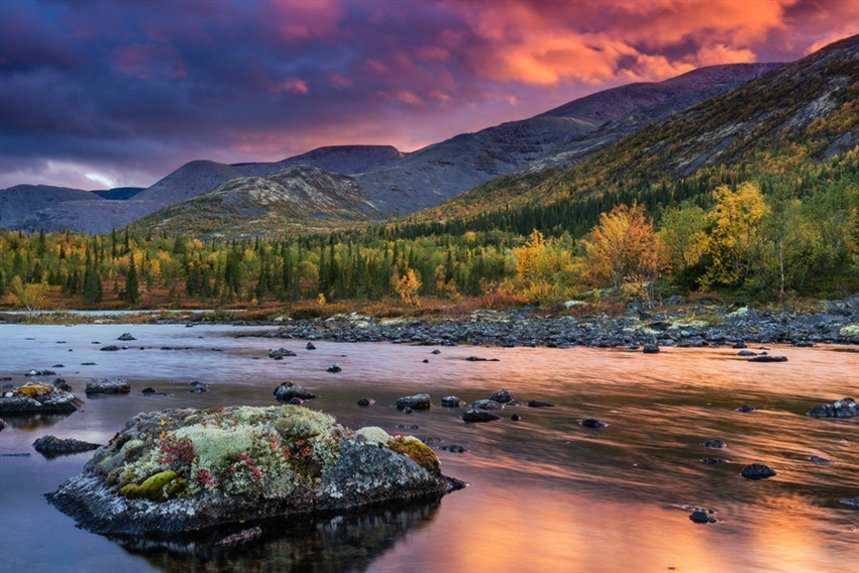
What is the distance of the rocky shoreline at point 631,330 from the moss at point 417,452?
1889 inches

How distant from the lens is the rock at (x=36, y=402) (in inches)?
1203

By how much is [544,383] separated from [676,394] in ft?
26.8

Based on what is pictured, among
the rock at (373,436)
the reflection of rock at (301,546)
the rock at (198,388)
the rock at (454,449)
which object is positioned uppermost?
the rock at (373,436)

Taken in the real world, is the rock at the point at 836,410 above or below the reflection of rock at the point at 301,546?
above

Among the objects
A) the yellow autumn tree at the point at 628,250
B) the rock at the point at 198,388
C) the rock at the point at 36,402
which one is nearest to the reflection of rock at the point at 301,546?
the rock at the point at 36,402

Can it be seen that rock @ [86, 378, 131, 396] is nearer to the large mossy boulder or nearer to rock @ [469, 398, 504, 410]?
rock @ [469, 398, 504, 410]

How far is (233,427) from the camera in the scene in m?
17.3

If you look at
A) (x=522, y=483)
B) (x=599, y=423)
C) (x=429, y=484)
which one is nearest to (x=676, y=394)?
Answer: (x=599, y=423)

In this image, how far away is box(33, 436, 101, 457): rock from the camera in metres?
23.0

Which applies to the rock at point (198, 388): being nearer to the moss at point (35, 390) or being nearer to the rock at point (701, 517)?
the moss at point (35, 390)

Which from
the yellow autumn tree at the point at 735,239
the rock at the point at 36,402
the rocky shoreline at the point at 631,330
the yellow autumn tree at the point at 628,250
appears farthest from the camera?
the yellow autumn tree at the point at 628,250

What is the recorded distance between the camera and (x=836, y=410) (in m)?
29.6

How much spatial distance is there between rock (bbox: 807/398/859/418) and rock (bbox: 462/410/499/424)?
47.3 feet

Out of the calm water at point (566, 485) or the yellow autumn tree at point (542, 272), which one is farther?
the yellow autumn tree at point (542, 272)
